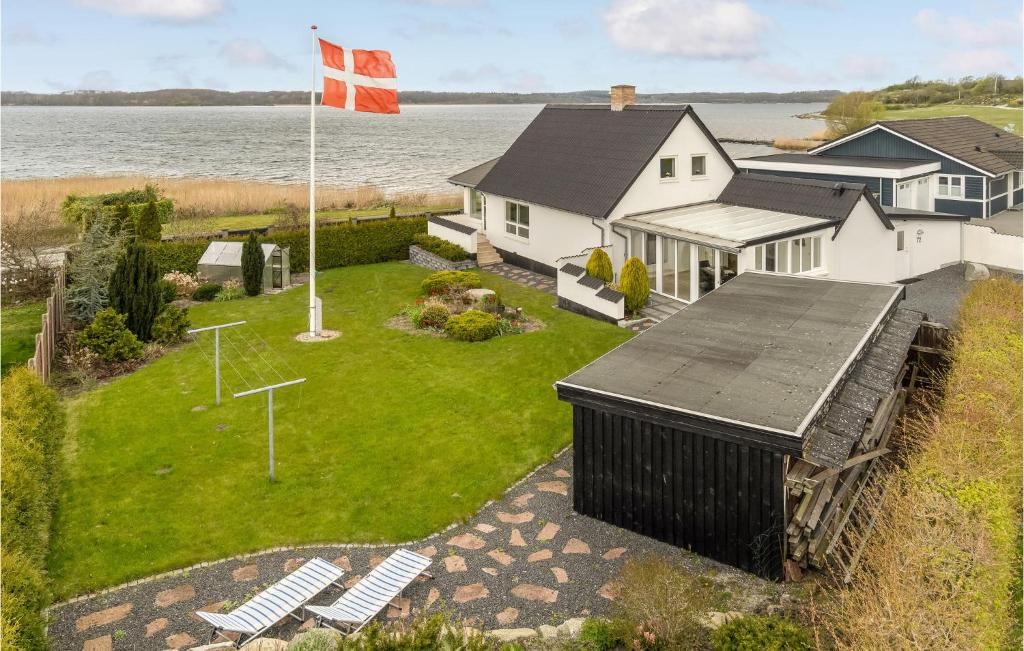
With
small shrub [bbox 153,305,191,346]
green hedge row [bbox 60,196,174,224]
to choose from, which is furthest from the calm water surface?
small shrub [bbox 153,305,191,346]

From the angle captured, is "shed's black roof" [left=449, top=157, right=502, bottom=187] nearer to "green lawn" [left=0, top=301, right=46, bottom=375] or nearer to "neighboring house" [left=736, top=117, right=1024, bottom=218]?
"neighboring house" [left=736, top=117, right=1024, bottom=218]

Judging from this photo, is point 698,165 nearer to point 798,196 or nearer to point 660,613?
point 798,196

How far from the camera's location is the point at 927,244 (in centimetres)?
2823

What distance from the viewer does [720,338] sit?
14039 mm

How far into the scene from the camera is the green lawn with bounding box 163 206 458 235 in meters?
35.7

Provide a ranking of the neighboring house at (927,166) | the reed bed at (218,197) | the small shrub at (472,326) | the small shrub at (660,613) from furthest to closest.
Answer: the reed bed at (218,197)
the neighboring house at (927,166)
the small shrub at (472,326)
the small shrub at (660,613)

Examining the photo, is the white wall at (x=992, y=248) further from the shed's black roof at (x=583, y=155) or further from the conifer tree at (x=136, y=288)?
the conifer tree at (x=136, y=288)

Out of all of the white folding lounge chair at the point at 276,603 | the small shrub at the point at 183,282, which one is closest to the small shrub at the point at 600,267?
the small shrub at the point at 183,282

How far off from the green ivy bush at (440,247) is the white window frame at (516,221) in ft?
7.11

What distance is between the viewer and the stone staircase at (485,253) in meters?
30.5

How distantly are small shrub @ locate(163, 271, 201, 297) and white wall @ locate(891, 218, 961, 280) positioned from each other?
80.3 ft

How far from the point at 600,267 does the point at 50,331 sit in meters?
15.1

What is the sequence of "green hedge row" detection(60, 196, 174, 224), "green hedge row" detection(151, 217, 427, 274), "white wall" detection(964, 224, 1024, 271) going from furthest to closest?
1. "green hedge row" detection(60, 196, 174, 224)
2. "white wall" detection(964, 224, 1024, 271)
3. "green hedge row" detection(151, 217, 427, 274)

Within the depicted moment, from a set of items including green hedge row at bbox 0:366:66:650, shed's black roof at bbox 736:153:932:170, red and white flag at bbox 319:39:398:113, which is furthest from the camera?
shed's black roof at bbox 736:153:932:170
